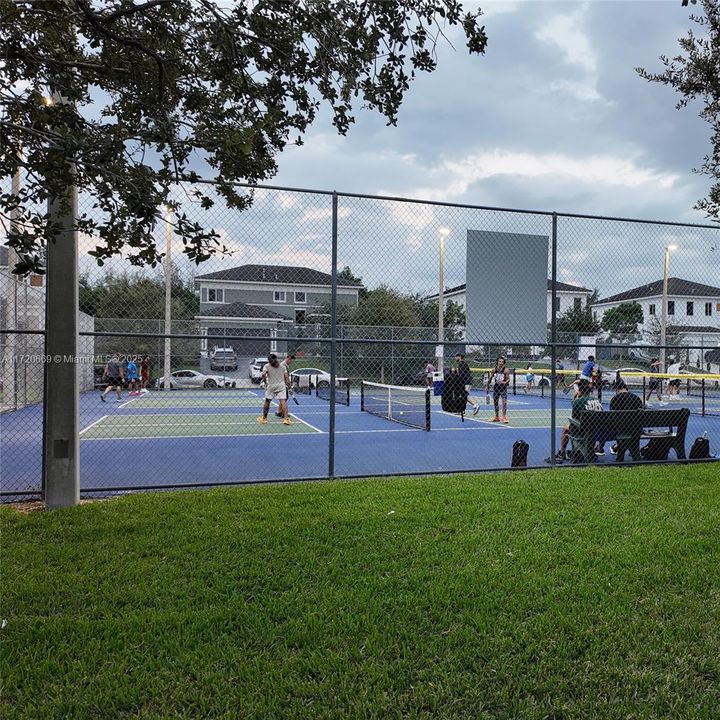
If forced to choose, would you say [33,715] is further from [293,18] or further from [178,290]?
[178,290]

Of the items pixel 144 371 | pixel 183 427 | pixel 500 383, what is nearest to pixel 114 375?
pixel 144 371

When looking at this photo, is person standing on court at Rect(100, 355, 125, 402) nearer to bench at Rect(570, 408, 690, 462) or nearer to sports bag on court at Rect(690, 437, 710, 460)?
bench at Rect(570, 408, 690, 462)

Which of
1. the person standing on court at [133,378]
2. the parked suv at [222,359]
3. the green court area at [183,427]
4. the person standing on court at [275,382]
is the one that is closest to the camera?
the person standing on court at [133,378]

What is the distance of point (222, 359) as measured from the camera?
31.3 feet

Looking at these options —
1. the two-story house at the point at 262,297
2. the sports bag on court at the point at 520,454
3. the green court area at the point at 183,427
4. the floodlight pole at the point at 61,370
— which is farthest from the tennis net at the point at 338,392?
the floodlight pole at the point at 61,370

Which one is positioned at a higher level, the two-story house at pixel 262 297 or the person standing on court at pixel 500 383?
the two-story house at pixel 262 297

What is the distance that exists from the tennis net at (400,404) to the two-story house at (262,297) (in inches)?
216

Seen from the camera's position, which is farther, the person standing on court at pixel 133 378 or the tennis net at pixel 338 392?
the tennis net at pixel 338 392

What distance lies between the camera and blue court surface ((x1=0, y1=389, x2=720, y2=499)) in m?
8.18

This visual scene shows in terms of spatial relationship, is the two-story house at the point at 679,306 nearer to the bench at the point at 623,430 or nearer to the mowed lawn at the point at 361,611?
the bench at the point at 623,430

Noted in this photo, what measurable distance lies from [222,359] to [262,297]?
2.32 meters

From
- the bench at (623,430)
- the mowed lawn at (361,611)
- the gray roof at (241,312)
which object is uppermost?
the gray roof at (241,312)

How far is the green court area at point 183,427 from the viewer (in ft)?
40.2

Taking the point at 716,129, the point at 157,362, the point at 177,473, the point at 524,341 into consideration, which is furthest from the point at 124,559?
the point at 716,129
